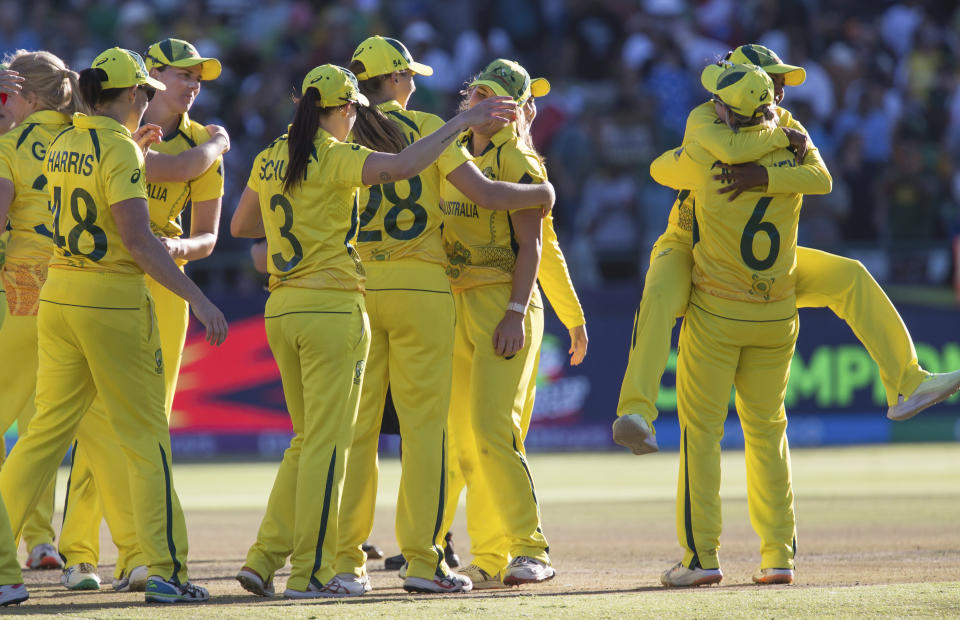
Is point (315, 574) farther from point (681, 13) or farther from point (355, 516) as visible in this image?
point (681, 13)

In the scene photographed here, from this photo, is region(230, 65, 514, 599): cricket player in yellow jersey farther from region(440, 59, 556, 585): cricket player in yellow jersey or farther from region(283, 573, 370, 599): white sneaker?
region(440, 59, 556, 585): cricket player in yellow jersey

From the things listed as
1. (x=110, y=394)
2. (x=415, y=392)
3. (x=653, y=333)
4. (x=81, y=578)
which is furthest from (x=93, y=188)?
(x=653, y=333)

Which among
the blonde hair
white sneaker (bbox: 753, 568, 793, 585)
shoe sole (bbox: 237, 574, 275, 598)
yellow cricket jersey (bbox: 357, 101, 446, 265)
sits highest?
the blonde hair

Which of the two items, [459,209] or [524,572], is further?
[459,209]

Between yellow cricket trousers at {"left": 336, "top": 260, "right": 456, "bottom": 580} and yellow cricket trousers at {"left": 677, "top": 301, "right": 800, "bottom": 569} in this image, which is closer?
yellow cricket trousers at {"left": 336, "top": 260, "right": 456, "bottom": 580}

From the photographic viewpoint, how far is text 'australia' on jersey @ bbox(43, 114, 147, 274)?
18.9ft

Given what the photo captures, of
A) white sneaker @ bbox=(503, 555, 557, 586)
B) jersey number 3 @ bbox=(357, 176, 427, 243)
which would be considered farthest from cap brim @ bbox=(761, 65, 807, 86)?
white sneaker @ bbox=(503, 555, 557, 586)

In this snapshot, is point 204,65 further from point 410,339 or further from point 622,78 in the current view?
point 622,78

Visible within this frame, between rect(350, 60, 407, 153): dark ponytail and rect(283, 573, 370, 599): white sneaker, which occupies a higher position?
rect(350, 60, 407, 153): dark ponytail

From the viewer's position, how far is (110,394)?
19.2 feet

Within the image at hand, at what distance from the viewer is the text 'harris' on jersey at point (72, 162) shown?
5.77 meters

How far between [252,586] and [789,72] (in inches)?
156

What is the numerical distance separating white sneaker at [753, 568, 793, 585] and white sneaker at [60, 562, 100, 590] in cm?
342

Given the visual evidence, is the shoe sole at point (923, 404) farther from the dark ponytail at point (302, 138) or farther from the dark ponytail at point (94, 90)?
the dark ponytail at point (94, 90)
